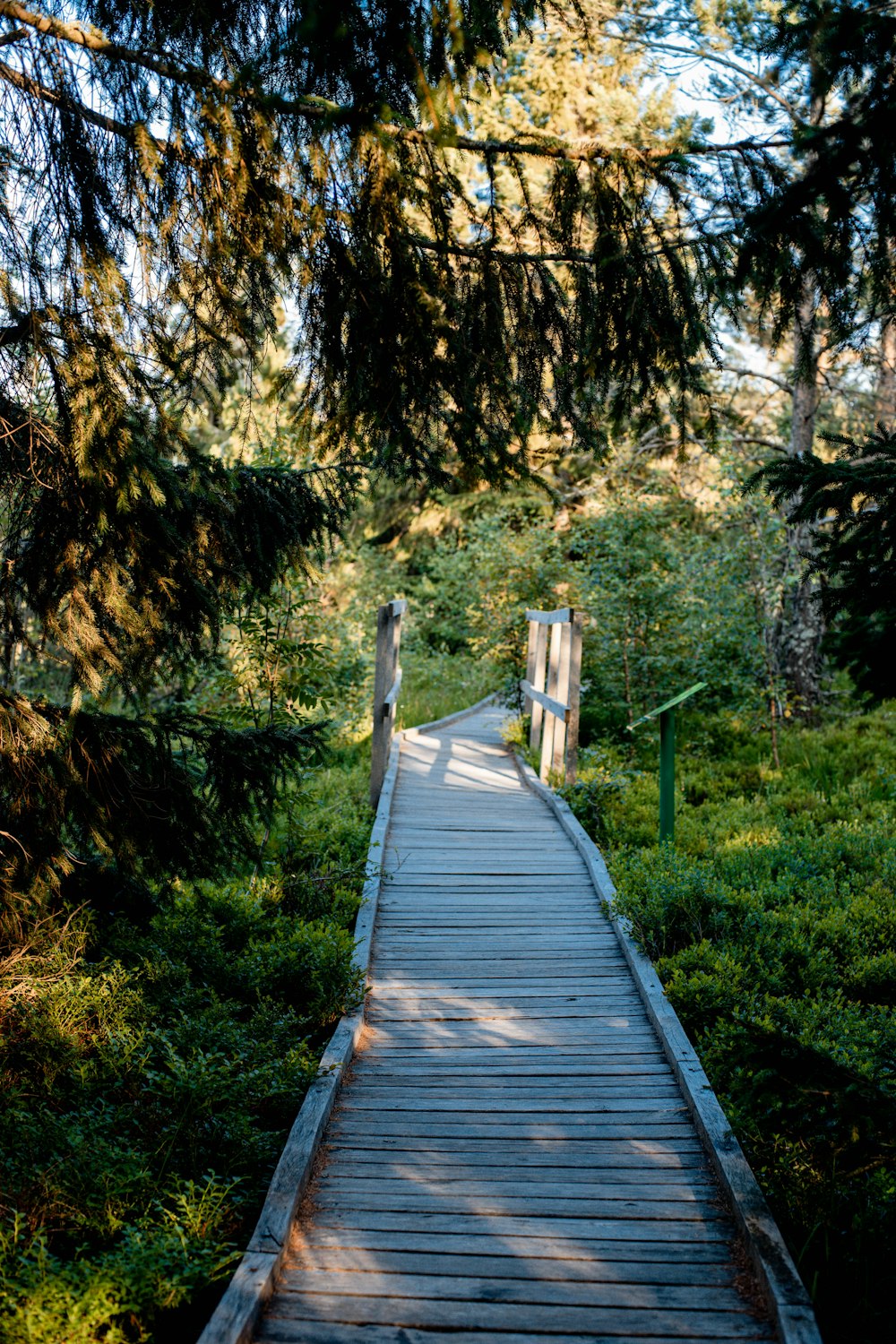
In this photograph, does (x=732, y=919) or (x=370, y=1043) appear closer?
(x=370, y=1043)

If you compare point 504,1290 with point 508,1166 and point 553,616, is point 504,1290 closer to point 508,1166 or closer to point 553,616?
point 508,1166

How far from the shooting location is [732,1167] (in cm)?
335

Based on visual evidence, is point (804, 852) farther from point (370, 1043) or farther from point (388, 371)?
point (388, 371)

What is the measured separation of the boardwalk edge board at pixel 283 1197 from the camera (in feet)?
8.57

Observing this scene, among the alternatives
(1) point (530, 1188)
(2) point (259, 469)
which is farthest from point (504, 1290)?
(2) point (259, 469)

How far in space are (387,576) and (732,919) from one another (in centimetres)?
1847

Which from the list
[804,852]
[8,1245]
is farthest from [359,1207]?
[804,852]

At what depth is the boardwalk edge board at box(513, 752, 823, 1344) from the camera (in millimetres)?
2647

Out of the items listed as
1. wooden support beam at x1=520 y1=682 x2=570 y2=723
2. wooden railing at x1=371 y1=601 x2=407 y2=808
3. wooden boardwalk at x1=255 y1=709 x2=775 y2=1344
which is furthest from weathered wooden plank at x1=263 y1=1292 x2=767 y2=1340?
wooden support beam at x1=520 y1=682 x2=570 y2=723

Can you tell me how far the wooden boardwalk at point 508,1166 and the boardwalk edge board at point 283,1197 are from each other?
82 millimetres

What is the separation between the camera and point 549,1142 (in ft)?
12.3

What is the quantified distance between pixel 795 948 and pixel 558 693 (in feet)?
13.3

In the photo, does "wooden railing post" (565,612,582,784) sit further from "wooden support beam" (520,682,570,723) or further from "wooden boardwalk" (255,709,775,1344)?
"wooden boardwalk" (255,709,775,1344)

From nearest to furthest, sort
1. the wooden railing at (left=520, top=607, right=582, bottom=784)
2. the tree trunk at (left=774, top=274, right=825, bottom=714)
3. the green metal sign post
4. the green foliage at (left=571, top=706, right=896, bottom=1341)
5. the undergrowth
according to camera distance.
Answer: the undergrowth < the green foliage at (left=571, top=706, right=896, bottom=1341) < the green metal sign post < the wooden railing at (left=520, top=607, right=582, bottom=784) < the tree trunk at (left=774, top=274, right=825, bottom=714)
